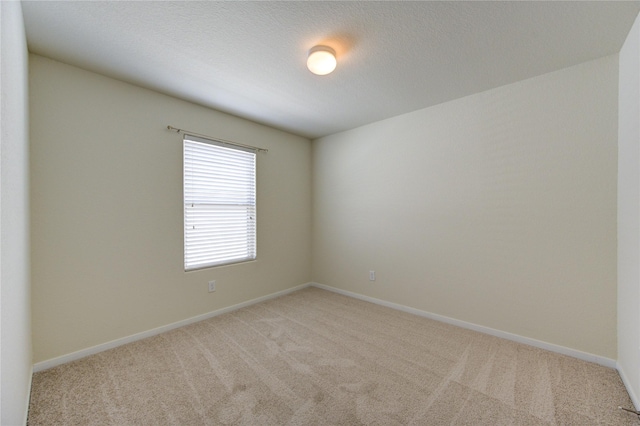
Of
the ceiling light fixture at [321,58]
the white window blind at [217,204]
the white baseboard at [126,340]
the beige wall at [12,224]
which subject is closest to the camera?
the beige wall at [12,224]

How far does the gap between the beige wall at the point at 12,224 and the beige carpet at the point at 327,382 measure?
0.43 m

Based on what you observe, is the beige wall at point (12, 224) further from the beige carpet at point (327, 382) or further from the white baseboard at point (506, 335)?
the white baseboard at point (506, 335)

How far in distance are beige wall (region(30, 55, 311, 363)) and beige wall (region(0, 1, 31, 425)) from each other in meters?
0.51

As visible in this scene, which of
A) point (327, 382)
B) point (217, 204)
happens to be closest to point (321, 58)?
point (217, 204)

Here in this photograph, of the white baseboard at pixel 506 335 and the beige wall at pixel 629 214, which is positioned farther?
the white baseboard at pixel 506 335

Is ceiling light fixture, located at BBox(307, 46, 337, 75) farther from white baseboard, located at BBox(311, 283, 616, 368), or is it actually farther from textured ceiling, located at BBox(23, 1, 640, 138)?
white baseboard, located at BBox(311, 283, 616, 368)

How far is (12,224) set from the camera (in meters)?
1.29

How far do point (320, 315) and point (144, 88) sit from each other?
10.0 feet

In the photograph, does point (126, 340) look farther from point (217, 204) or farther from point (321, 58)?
point (321, 58)

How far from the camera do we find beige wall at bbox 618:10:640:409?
5.49 ft

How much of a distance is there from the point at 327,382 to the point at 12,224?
2058 mm

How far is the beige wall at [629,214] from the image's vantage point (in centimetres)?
167

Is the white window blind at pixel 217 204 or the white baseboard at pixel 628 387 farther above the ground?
the white window blind at pixel 217 204

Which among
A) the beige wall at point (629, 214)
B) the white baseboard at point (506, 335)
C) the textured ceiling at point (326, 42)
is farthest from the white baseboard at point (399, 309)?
the textured ceiling at point (326, 42)
